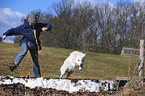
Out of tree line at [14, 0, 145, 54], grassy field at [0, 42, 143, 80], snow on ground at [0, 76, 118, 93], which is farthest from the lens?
tree line at [14, 0, 145, 54]

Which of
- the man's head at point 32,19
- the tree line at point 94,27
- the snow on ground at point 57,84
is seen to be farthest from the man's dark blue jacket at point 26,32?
the tree line at point 94,27

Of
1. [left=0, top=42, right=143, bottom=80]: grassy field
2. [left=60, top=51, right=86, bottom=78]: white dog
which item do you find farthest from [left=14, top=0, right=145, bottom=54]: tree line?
[left=60, top=51, right=86, bottom=78]: white dog

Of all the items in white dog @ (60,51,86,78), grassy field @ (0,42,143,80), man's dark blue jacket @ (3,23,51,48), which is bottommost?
grassy field @ (0,42,143,80)

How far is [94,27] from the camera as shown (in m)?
29.2

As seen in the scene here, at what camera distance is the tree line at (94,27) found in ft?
89.2

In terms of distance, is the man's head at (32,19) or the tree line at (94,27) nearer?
the man's head at (32,19)

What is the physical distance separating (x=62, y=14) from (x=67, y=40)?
4910 millimetres

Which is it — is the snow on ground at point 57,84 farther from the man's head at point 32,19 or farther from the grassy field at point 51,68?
the man's head at point 32,19

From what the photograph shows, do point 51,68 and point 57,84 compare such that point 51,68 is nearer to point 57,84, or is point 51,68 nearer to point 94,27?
point 57,84

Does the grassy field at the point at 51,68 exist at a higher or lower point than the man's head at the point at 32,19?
lower

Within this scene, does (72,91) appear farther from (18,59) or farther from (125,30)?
(125,30)

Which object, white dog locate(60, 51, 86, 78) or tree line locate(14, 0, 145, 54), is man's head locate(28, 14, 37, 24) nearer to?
white dog locate(60, 51, 86, 78)

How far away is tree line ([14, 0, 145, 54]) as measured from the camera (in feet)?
89.2

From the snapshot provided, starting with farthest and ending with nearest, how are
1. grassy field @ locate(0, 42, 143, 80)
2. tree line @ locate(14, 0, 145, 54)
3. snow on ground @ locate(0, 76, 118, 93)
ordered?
tree line @ locate(14, 0, 145, 54)
grassy field @ locate(0, 42, 143, 80)
snow on ground @ locate(0, 76, 118, 93)
